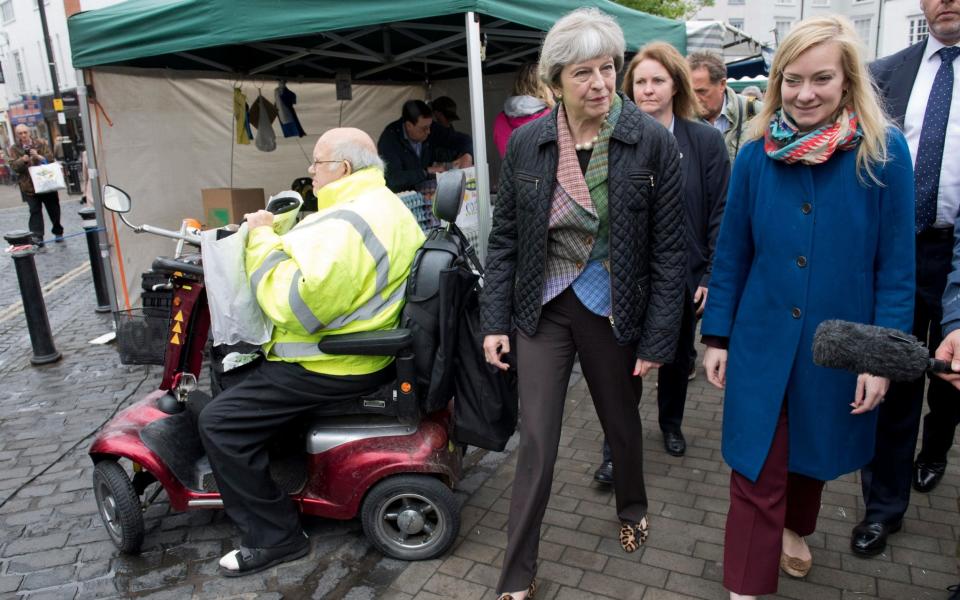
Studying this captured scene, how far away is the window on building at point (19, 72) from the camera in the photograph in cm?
3409

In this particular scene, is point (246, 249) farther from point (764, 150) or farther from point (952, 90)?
point (952, 90)

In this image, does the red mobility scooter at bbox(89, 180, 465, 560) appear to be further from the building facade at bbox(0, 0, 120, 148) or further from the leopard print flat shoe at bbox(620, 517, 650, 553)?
the building facade at bbox(0, 0, 120, 148)

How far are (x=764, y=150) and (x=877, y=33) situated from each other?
154 feet

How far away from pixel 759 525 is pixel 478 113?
3.01 meters

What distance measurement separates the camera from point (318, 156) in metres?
2.99

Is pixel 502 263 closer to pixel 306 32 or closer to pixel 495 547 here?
pixel 495 547

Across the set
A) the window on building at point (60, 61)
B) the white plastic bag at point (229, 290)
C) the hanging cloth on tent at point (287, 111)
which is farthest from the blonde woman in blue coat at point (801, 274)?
the window on building at point (60, 61)

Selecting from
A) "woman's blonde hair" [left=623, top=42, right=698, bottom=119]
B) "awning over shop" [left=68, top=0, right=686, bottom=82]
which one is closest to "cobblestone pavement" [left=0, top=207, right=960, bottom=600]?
"woman's blonde hair" [left=623, top=42, right=698, bottom=119]

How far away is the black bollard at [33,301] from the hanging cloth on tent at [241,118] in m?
2.41

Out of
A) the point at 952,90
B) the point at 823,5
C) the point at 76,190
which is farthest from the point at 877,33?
the point at 952,90

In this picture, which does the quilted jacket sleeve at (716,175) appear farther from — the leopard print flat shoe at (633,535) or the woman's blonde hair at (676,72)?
the leopard print flat shoe at (633,535)

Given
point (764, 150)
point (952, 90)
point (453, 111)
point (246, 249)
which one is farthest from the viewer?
point (453, 111)

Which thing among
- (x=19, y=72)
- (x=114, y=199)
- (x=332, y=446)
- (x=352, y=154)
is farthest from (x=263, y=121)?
(x=19, y=72)

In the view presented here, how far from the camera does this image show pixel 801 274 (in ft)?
7.28
